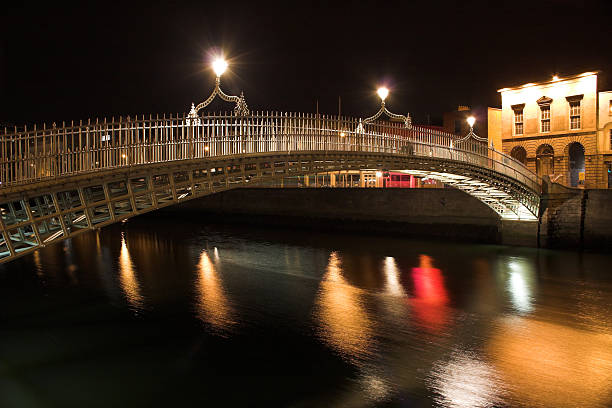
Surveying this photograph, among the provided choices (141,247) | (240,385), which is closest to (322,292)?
(240,385)

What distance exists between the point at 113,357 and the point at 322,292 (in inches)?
257

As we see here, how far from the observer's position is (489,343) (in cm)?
1020

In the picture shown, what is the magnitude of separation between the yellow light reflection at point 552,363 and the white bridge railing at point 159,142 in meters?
6.62

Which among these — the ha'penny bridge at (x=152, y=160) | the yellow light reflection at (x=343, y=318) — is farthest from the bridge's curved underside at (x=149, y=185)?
the yellow light reflection at (x=343, y=318)

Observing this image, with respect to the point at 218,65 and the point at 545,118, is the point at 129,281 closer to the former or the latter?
the point at 218,65

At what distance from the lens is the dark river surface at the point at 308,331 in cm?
800

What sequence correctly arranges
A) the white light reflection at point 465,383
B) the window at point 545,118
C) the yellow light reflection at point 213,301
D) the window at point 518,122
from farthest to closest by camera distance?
the window at point 518,122, the window at point 545,118, the yellow light reflection at point 213,301, the white light reflection at point 465,383

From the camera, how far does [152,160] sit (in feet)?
32.3

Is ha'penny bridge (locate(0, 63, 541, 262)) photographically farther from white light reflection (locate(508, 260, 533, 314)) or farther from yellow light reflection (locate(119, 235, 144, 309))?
white light reflection (locate(508, 260, 533, 314))

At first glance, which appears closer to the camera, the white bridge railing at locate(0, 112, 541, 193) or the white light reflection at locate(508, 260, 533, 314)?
the white bridge railing at locate(0, 112, 541, 193)

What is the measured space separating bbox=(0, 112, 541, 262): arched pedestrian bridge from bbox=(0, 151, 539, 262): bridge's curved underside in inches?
1.0

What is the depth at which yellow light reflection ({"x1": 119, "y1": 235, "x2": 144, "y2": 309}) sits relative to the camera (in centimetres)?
1338

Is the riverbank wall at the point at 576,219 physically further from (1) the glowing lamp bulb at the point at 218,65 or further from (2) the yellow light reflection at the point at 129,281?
(2) the yellow light reflection at the point at 129,281

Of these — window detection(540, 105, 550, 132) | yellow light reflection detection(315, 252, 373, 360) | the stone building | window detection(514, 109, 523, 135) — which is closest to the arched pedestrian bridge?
yellow light reflection detection(315, 252, 373, 360)
